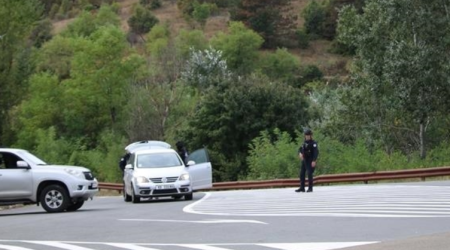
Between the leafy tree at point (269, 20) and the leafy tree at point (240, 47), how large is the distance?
799cm

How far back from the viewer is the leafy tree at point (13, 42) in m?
61.0

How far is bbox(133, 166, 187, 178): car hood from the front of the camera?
27703mm

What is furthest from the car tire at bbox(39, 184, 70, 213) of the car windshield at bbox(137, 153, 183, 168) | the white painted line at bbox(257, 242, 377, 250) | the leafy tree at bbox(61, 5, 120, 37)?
the leafy tree at bbox(61, 5, 120, 37)

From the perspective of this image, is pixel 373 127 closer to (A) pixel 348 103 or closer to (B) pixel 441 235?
(A) pixel 348 103

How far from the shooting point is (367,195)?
24.1 m

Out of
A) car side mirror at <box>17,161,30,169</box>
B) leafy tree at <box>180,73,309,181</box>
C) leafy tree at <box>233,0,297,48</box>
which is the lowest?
car side mirror at <box>17,161,30,169</box>

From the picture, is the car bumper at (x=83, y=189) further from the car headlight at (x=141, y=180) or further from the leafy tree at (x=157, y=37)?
the leafy tree at (x=157, y=37)

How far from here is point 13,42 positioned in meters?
61.2

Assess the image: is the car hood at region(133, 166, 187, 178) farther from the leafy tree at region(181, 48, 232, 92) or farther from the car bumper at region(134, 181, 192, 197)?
the leafy tree at region(181, 48, 232, 92)

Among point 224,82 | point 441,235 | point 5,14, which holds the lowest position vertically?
point 441,235

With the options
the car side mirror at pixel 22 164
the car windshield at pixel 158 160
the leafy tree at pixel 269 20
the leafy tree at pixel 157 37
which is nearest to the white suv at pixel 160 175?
the car windshield at pixel 158 160

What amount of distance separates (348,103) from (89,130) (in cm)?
3287

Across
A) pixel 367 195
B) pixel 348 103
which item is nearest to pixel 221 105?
pixel 348 103

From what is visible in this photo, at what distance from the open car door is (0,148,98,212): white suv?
5656 mm
